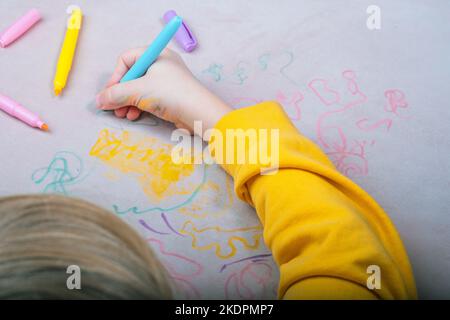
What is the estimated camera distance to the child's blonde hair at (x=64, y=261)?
27 cm

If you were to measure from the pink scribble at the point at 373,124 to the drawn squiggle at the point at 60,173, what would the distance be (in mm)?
293

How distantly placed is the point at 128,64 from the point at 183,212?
18 centimetres

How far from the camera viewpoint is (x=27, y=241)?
0.27 meters

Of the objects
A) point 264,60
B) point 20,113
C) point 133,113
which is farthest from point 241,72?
point 20,113

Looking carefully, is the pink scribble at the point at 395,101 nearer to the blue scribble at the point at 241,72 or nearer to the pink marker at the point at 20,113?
the blue scribble at the point at 241,72

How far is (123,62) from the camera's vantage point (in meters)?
0.48

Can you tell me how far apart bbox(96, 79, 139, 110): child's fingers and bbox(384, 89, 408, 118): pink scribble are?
0.27 meters

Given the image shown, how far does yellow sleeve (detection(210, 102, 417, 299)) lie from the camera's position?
1.06 ft

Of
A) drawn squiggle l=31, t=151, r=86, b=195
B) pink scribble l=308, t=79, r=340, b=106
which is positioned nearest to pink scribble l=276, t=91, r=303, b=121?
pink scribble l=308, t=79, r=340, b=106

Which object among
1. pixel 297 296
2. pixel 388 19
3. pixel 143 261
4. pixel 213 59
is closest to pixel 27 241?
pixel 143 261

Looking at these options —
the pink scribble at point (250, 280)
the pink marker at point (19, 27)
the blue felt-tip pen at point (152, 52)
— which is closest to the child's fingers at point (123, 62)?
the blue felt-tip pen at point (152, 52)

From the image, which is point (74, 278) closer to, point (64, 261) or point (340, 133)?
point (64, 261)

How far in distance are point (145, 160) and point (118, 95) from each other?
0.07 meters

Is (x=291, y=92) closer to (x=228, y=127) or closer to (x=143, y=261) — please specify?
(x=228, y=127)
